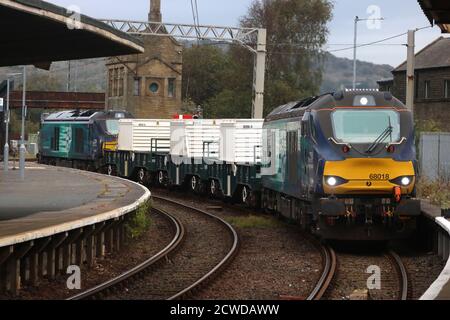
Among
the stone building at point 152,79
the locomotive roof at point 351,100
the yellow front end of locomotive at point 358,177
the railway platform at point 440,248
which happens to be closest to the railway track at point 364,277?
the railway platform at point 440,248

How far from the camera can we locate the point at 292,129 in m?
17.7

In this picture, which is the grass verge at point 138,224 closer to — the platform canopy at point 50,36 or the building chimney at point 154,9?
the platform canopy at point 50,36

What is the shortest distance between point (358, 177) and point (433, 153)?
14.2 metres

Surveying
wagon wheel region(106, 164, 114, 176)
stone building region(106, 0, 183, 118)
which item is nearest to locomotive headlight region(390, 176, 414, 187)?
wagon wheel region(106, 164, 114, 176)

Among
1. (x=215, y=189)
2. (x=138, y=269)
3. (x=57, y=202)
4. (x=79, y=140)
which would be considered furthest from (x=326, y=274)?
(x=79, y=140)

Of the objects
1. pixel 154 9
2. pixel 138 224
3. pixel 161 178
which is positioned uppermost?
pixel 154 9

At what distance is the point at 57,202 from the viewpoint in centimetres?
1959

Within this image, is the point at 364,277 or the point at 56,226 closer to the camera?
the point at 56,226

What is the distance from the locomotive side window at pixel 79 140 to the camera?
40.8 meters

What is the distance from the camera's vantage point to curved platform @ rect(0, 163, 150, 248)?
12.8 m

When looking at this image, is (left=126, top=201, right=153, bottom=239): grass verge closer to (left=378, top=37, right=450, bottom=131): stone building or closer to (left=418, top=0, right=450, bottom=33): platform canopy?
(left=418, top=0, right=450, bottom=33): platform canopy

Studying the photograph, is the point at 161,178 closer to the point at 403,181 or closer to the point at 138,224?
the point at 138,224

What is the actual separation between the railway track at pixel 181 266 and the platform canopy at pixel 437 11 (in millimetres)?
5282
